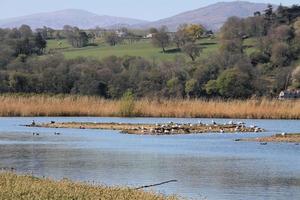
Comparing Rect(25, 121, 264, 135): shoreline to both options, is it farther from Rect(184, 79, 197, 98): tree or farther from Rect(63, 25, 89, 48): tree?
Rect(63, 25, 89, 48): tree

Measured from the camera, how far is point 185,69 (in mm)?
98688

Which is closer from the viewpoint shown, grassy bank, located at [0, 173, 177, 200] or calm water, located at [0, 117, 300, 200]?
grassy bank, located at [0, 173, 177, 200]

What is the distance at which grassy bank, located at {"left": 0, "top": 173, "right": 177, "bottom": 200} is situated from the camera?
15969 millimetres

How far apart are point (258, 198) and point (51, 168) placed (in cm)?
779

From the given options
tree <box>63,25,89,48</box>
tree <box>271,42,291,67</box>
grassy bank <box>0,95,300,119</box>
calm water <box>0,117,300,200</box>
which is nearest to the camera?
calm water <box>0,117,300,200</box>

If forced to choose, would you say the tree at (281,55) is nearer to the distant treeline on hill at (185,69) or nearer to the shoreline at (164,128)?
the distant treeline on hill at (185,69)

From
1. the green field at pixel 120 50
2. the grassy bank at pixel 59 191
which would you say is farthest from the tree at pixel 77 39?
the grassy bank at pixel 59 191

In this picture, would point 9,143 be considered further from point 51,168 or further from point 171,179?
point 171,179

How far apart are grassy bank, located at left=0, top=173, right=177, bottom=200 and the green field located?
10002cm

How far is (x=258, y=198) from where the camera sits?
18.7 m

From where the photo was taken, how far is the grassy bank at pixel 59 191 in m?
16.0

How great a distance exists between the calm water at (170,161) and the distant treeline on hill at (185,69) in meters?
44.6

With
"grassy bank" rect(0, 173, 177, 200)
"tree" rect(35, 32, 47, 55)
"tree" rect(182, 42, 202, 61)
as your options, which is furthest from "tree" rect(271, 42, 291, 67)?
"grassy bank" rect(0, 173, 177, 200)

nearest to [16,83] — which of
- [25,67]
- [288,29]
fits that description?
[25,67]
